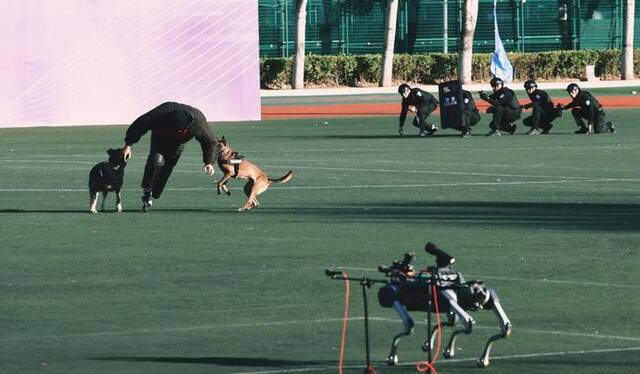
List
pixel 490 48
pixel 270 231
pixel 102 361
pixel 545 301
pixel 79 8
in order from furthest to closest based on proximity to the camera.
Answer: pixel 490 48, pixel 79 8, pixel 270 231, pixel 545 301, pixel 102 361

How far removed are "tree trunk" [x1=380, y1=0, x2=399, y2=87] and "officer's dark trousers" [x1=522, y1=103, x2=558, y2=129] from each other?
27115 millimetres

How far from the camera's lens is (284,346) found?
11.6 m

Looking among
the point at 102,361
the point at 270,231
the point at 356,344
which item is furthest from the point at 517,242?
the point at 102,361

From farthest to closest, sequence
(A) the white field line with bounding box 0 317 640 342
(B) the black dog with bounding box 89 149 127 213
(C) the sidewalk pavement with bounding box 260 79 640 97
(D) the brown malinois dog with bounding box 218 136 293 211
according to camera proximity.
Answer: (C) the sidewalk pavement with bounding box 260 79 640 97
(D) the brown malinois dog with bounding box 218 136 293 211
(B) the black dog with bounding box 89 149 127 213
(A) the white field line with bounding box 0 317 640 342

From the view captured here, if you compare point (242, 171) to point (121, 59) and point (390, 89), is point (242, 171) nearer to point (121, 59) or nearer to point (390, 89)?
point (121, 59)

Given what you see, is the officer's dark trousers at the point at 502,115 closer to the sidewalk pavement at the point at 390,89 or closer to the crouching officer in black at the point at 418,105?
the crouching officer in black at the point at 418,105

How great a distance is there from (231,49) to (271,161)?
14657 millimetres

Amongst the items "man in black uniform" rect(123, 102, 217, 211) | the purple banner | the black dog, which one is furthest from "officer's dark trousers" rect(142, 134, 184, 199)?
the purple banner

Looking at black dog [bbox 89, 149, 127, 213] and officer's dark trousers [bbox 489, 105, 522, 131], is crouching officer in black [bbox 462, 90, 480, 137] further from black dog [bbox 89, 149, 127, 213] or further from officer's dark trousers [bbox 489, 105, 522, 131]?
black dog [bbox 89, 149, 127, 213]

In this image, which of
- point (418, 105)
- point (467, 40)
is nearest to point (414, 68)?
point (467, 40)

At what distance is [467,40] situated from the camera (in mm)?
62125

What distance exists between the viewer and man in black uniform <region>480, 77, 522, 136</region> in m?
36.7

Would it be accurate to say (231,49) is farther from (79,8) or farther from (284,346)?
(284,346)

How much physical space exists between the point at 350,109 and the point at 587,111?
14.5 metres
